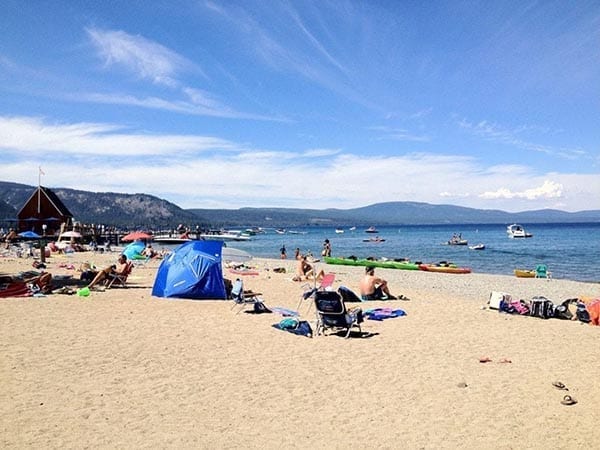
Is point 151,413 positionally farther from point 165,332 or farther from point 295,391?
point 165,332

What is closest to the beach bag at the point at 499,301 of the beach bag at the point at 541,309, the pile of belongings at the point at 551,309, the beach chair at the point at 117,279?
the pile of belongings at the point at 551,309

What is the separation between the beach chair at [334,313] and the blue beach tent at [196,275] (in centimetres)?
496

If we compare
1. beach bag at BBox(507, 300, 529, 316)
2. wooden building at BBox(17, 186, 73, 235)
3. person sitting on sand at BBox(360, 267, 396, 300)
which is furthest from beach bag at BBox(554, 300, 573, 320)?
wooden building at BBox(17, 186, 73, 235)

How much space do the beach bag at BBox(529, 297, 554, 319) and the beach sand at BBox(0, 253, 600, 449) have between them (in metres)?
0.42

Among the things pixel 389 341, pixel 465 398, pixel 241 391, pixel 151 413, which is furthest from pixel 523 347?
pixel 151 413

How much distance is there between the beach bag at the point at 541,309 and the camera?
11.4 meters

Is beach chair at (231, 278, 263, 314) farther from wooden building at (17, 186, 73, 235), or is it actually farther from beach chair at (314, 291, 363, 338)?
wooden building at (17, 186, 73, 235)

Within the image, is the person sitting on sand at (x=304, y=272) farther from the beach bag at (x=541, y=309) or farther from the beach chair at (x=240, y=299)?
the beach bag at (x=541, y=309)

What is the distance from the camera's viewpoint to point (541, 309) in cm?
1138

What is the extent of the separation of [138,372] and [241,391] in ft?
5.61

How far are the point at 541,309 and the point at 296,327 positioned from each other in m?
6.02

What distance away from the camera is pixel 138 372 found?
22.6 feet

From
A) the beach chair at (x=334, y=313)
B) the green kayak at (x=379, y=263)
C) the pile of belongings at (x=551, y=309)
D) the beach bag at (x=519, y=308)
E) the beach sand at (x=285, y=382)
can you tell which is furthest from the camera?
the green kayak at (x=379, y=263)

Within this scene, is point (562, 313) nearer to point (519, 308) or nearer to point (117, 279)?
point (519, 308)
